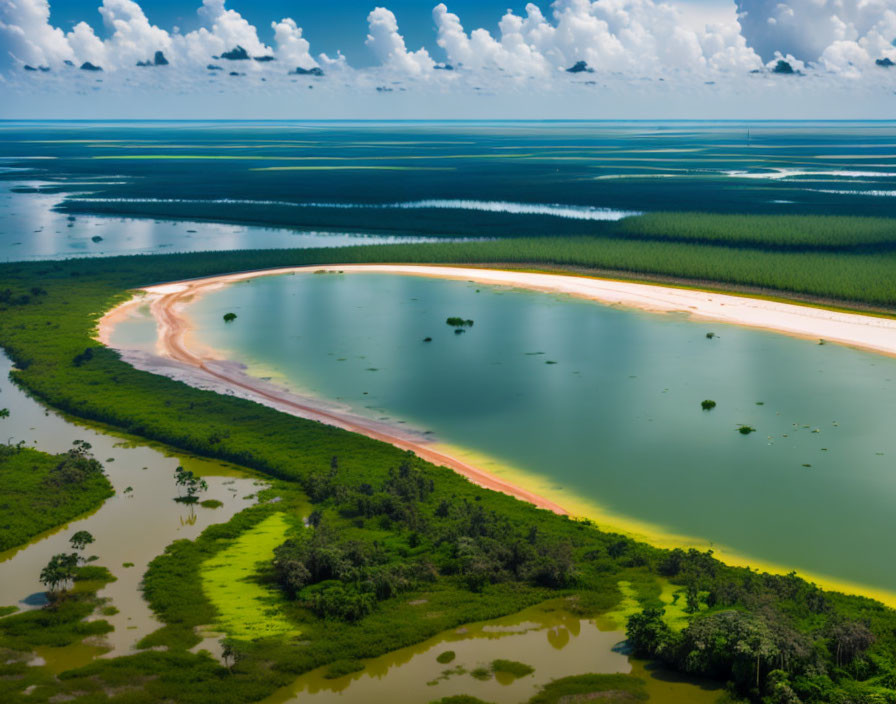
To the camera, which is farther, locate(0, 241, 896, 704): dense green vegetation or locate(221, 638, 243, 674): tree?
locate(221, 638, 243, 674): tree

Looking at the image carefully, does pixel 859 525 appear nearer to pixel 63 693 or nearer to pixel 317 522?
pixel 317 522

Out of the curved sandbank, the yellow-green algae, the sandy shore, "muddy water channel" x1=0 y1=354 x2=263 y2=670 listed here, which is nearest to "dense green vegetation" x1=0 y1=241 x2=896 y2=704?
the yellow-green algae

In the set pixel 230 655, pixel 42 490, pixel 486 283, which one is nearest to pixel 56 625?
pixel 230 655

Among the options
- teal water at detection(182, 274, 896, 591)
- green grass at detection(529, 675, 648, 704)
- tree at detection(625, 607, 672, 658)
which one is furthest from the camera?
teal water at detection(182, 274, 896, 591)

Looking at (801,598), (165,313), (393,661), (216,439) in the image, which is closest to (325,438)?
(216,439)

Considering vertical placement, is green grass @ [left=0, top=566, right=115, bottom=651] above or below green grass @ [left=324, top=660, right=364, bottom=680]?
above

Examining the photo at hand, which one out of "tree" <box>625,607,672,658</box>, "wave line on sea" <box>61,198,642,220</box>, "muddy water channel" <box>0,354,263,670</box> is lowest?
"muddy water channel" <box>0,354,263,670</box>

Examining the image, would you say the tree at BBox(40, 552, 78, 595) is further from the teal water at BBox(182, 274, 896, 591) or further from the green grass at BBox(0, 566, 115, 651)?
the teal water at BBox(182, 274, 896, 591)
